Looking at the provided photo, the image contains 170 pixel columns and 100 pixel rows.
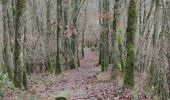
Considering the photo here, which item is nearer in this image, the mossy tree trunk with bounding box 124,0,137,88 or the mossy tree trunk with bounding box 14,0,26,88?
the mossy tree trunk with bounding box 124,0,137,88

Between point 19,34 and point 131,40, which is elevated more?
point 19,34

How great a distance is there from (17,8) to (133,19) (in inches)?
211

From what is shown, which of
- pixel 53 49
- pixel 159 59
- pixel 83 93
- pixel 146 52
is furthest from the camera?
pixel 53 49

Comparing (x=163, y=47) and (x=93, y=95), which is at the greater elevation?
(x=163, y=47)

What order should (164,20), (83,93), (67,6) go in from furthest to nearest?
(67,6), (83,93), (164,20)

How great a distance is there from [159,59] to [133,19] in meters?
Result: 4.42

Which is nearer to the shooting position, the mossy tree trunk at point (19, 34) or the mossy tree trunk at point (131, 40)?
the mossy tree trunk at point (131, 40)

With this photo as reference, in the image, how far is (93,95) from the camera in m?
14.0

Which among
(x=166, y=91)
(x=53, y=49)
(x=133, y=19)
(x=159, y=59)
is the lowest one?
(x=53, y=49)

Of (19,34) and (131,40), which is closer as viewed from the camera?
(131,40)

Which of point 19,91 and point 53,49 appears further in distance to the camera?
point 53,49

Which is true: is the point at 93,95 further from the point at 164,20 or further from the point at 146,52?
the point at 164,20

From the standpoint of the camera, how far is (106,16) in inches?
1023

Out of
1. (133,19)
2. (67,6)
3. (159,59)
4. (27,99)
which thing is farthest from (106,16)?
(159,59)
